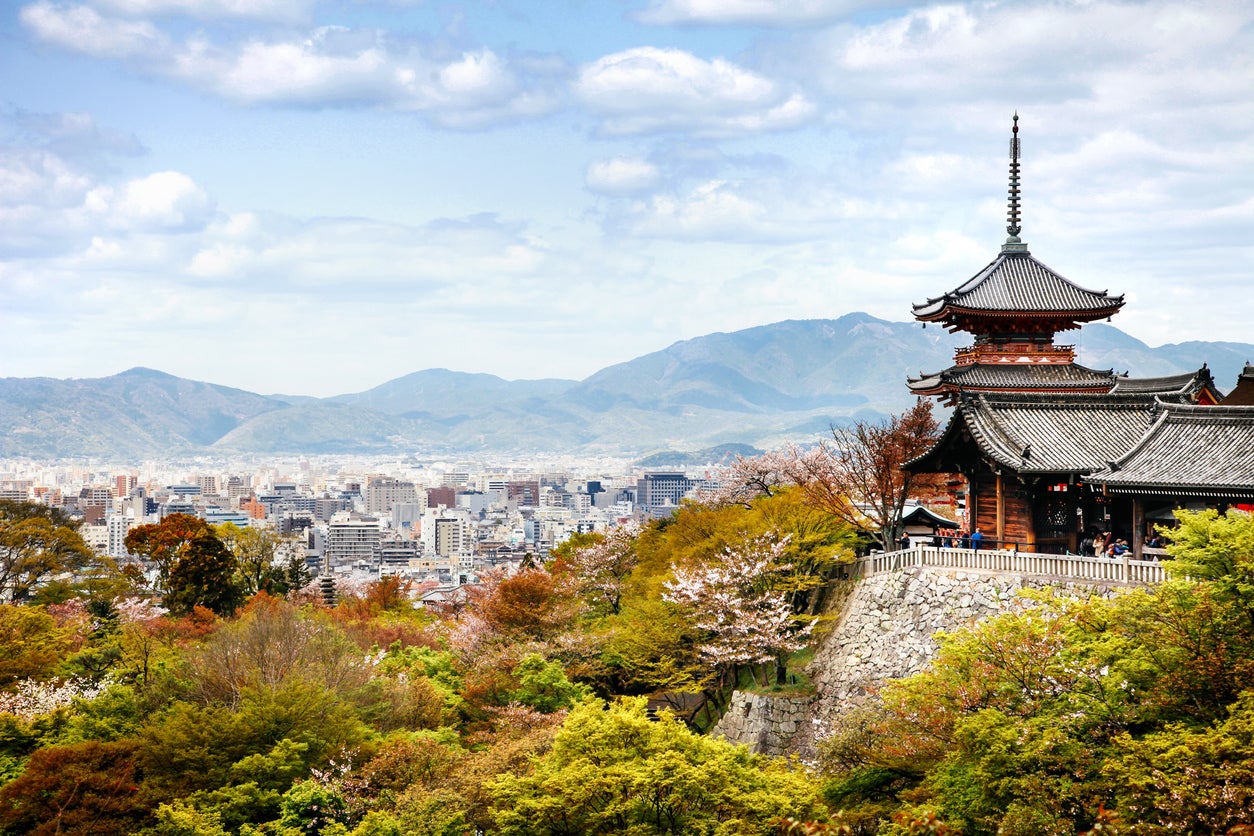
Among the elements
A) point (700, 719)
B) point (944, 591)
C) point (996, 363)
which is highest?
point (996, 363)

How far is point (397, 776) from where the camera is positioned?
19.2 m

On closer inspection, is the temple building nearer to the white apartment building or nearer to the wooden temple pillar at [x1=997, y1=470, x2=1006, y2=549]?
the wooden temple pillar at [x1=997, y1=470, x2=1006, y2=549]

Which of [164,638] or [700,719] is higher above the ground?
[164,638]

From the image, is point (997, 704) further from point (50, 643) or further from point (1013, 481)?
point (50, 643)

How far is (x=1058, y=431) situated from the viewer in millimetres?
24672

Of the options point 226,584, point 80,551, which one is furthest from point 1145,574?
point 80,551

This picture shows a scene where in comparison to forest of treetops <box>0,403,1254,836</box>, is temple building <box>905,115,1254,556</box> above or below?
above

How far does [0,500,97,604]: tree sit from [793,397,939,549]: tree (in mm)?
24352

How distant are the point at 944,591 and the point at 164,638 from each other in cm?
→ 1771

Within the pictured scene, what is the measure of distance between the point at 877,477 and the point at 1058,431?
5.16 meters

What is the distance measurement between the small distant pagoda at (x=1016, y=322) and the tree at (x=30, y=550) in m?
27.7

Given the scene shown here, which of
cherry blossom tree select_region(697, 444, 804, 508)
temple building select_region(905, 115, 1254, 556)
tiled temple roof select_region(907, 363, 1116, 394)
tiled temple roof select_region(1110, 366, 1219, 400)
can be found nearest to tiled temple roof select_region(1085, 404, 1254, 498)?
temple building select_region(905, 115, 1254, 556)

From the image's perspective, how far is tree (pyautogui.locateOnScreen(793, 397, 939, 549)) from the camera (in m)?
28.4

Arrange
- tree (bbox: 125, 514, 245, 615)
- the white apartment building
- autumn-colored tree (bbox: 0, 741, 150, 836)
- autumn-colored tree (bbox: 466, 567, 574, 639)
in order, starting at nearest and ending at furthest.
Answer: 1. autumn-colored tree (bbox: 0, 741, 150, 836)
2. autumn-colored tree (bbox: 466, 567, 574, 639)
3. tree (bbox: 125, 514, 245, 615)
4. the white apartment building
